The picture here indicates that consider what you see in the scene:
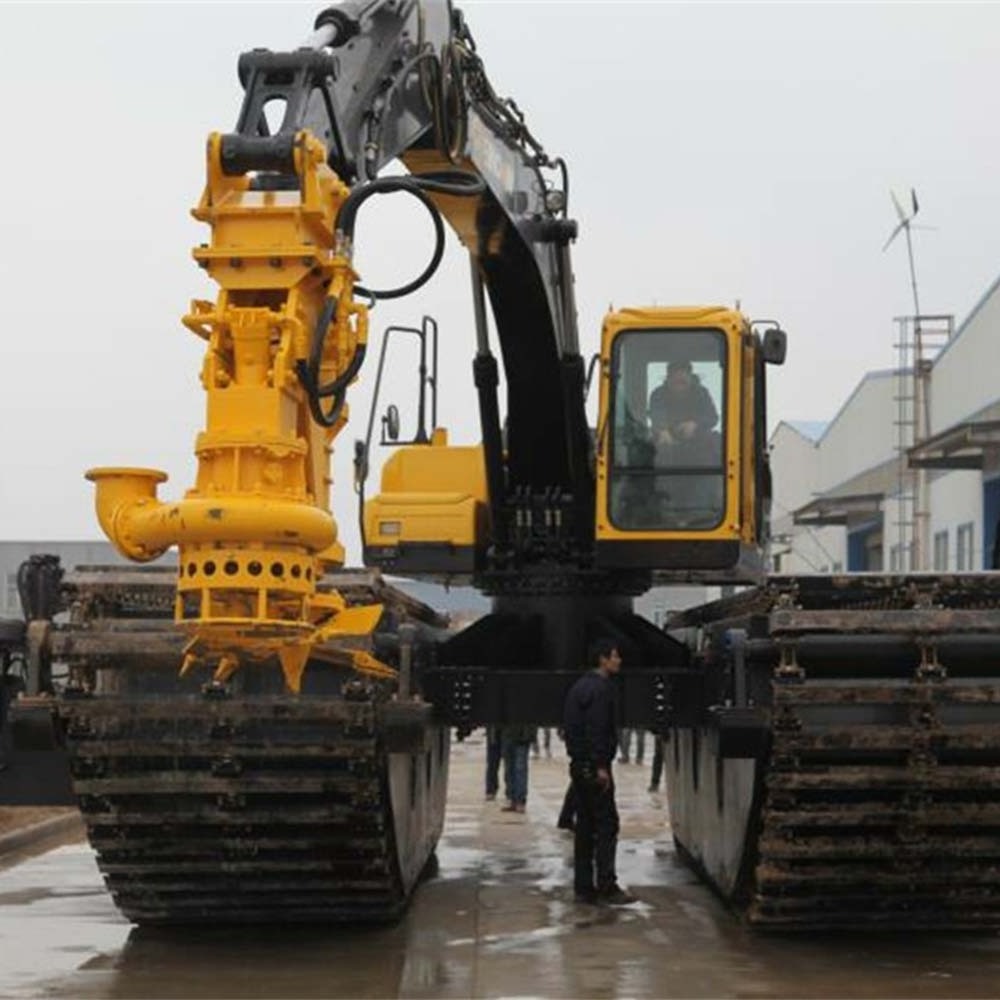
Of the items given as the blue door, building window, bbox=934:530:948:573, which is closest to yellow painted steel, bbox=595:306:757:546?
the blue door

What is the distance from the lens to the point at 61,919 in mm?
11852

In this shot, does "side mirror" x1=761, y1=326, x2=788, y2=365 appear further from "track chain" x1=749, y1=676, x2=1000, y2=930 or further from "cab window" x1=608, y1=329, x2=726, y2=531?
"track chain" x1=749, y1=676, x2=1000, y2=930

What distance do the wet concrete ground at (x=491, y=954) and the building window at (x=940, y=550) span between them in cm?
2178

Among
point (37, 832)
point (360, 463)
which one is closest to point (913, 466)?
point (37, 832)

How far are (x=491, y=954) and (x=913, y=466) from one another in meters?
20.7

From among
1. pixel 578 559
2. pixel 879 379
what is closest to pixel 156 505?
pixel 578 559

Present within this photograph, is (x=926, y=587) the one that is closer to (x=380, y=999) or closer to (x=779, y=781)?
(x=779, y=781)

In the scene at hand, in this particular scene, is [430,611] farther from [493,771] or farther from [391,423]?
[493,771]

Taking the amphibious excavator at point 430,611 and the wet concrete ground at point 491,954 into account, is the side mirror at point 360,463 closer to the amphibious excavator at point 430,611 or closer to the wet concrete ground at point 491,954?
the amphibious excavator at point 430,611

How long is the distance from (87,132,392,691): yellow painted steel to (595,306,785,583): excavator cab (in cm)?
379

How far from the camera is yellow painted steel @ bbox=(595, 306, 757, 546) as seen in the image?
37.2ft

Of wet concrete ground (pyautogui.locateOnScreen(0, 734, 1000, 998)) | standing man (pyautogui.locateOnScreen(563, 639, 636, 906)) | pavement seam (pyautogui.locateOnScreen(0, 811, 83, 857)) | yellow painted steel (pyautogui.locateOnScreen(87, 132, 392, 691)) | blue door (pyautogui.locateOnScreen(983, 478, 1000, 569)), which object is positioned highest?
blue door (pyautogui.locateOnScreen(983, 478, 1000, 569))

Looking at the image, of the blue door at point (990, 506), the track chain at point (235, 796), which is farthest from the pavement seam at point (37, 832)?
the blue door at point (990, 506)

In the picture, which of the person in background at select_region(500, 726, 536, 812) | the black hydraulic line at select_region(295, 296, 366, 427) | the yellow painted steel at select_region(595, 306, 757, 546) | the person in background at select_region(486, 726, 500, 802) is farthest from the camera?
the person in background at select_region(486, 726, 500, 802)
